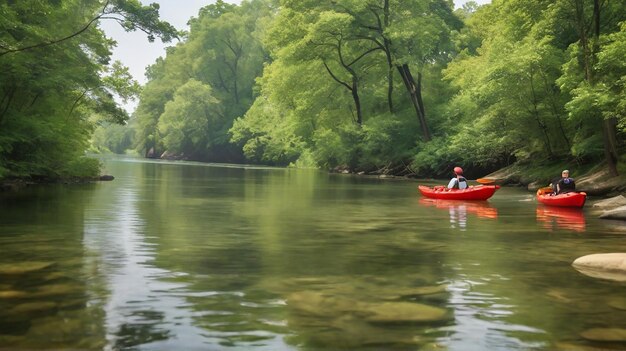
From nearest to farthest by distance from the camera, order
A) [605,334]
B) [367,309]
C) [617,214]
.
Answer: [605,334] < [367,309] < [617,214]

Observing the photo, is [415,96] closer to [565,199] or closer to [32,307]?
[565,199]

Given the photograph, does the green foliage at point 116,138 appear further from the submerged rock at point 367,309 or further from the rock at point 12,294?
the submerged rock at point 367,309

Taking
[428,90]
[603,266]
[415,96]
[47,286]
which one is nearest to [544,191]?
[603,266]

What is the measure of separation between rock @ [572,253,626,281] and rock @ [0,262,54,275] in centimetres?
845

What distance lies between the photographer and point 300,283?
28.0 feet

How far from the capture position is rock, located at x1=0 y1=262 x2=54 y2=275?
29.1 ft

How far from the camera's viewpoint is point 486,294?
316 inches

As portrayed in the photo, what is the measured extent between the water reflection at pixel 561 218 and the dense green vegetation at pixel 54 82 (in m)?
14.1

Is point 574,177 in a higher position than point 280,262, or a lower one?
higher

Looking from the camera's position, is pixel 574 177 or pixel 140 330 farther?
pixel 574 177

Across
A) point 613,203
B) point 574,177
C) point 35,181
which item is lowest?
point 613,203

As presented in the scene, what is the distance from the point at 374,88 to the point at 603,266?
144ft

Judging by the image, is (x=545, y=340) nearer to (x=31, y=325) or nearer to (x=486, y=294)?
(x=486, y=294)

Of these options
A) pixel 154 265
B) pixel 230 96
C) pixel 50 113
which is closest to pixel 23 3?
pixel 50 113
